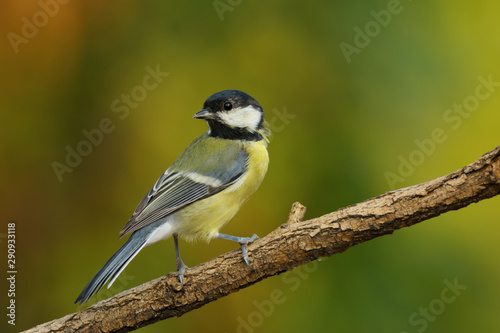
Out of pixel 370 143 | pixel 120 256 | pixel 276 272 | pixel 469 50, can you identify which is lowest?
pixel 276 272

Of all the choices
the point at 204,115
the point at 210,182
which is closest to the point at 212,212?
the point at 210,182

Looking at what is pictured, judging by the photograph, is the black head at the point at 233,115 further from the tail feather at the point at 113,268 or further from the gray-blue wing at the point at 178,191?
the tail feather at the point at 113,268

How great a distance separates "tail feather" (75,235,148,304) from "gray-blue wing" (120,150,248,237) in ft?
0.26

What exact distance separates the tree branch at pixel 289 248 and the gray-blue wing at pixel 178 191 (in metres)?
0.30

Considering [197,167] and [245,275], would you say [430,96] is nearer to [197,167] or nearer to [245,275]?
[197,167]

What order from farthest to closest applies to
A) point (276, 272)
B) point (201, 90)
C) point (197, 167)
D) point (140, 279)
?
point (201, 90) → point (140, 279) → point (197, 167) → point (276, 272)

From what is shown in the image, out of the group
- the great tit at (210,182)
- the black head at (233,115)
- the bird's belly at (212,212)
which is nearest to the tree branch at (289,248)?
the great tit at (210,182)

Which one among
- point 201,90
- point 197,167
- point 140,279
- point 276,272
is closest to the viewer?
point 276,272

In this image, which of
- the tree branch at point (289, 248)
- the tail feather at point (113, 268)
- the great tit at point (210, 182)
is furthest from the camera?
the great tit at point (210, 182)

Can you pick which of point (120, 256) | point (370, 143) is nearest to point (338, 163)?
point (370, 143)

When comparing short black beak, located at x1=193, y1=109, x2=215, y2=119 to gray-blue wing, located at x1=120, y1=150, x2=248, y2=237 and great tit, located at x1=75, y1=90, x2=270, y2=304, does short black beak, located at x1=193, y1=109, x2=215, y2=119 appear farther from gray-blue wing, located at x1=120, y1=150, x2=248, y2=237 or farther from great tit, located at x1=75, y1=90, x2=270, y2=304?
gray-blue wing, located at x1=120, y1=150, x2=248, y2=237

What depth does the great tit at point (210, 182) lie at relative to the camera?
2539 mm

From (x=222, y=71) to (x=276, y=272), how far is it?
162 centimetres

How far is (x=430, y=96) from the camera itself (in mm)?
3426
